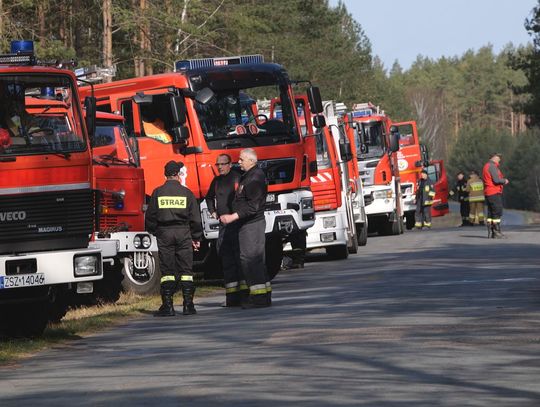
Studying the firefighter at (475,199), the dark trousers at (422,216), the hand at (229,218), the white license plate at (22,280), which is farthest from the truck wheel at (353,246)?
the firefighter at (475,199)

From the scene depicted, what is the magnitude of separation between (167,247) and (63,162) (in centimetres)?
276

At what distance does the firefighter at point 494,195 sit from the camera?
33812 millimetres

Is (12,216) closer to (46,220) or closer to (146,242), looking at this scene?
(46,220)

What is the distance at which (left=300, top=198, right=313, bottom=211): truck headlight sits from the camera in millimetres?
21594

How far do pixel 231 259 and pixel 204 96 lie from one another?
149 inches

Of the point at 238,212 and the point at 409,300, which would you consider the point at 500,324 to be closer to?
the point at 409,300

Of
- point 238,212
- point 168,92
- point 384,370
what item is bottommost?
point 384,370

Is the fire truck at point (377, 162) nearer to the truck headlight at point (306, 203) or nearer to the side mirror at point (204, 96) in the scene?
the truck headlight at point (306, 203)

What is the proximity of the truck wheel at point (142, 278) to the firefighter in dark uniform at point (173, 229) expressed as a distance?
9.32 feet

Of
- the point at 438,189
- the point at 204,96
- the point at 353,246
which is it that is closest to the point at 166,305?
the point at 204,96

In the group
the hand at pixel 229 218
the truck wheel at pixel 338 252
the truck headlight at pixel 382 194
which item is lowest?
the truck wheel at pixel 338 252

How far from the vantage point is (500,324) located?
44.2 feet

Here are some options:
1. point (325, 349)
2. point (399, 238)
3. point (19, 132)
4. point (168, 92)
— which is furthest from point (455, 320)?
point (399, 238)

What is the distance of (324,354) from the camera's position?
1168cm
